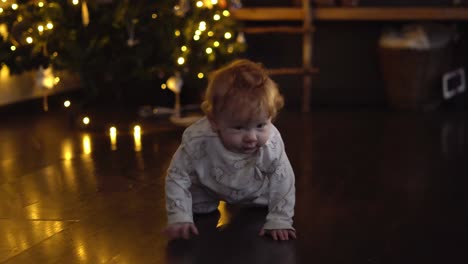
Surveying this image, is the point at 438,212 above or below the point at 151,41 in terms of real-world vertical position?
below

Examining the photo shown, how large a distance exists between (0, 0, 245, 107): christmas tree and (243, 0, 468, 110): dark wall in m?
0.65

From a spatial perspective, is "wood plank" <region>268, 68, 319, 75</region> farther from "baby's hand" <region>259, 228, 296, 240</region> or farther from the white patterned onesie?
"baby's hand" <region>259, 228, 296, 240</region>

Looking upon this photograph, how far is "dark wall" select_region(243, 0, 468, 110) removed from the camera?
13.2 ft

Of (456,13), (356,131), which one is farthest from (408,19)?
(356,131)

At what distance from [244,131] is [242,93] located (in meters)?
0.10

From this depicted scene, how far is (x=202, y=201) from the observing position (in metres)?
1.96

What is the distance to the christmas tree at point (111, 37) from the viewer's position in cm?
323

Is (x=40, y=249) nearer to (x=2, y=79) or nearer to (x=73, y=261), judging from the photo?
(x=73, y=261)

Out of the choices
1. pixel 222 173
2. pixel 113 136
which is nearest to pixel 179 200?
pixel 222 173

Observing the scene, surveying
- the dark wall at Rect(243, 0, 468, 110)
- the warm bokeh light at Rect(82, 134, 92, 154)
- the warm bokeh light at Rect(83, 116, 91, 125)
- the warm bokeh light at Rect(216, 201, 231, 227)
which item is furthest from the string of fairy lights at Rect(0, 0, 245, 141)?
the warm bokeh light at Rect(216, 201, 231, 227)

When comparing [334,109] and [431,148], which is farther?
[334,109]

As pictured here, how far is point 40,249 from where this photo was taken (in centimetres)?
171

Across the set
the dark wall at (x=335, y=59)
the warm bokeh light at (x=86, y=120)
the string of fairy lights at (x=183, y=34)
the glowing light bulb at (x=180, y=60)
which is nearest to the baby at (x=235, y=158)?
the string of fairy lights at (x=183, y=34)

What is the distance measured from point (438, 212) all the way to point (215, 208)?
65 centimetres
